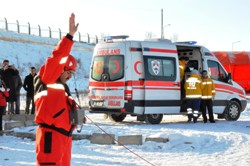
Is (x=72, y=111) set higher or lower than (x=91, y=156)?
higher

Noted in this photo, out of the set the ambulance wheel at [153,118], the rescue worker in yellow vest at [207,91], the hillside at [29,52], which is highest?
the hillside at [29,52]

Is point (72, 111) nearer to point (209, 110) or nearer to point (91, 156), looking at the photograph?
point (91, 156)

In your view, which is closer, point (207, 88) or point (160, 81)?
point (160, 81)

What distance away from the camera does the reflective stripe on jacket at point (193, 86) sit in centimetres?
1391

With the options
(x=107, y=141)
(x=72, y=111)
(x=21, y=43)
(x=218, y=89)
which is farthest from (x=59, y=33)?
(x=72, y=111)

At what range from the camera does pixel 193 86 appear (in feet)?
45.7

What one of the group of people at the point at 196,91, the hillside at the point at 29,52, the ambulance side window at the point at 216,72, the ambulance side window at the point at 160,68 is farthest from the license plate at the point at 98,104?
the hillside at the point at 29,52

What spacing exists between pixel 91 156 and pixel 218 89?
24.5 feet

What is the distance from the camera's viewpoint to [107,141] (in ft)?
32.4

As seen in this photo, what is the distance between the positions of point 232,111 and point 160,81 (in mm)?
3184

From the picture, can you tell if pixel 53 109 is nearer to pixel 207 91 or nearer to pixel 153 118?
pixel 153 118

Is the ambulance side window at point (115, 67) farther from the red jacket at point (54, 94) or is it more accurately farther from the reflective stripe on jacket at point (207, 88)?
the red jacket at point (54, 94)

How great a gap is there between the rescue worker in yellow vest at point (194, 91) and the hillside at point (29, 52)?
92.5 ft

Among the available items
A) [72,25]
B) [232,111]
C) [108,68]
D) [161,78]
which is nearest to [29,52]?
[232,111]
